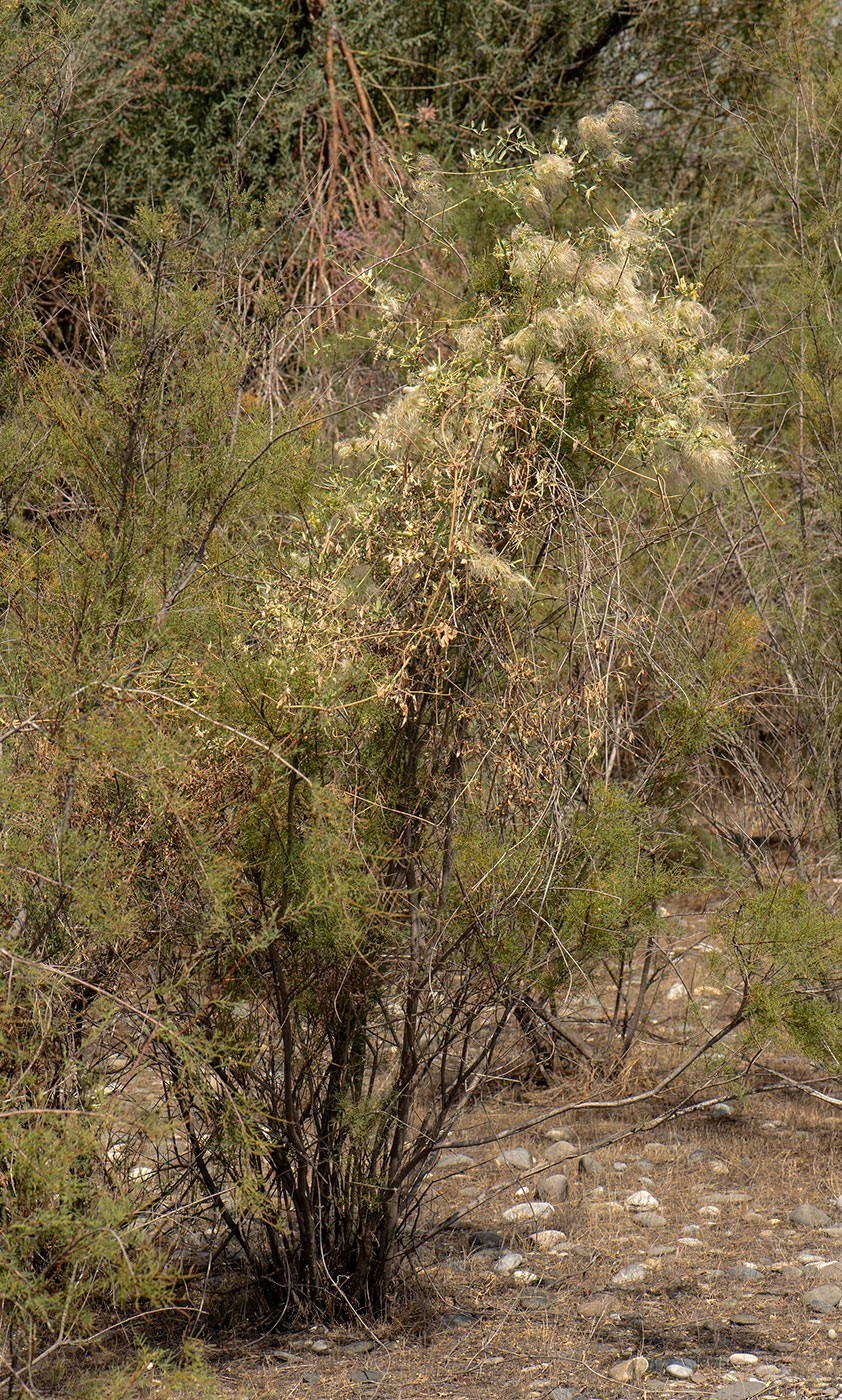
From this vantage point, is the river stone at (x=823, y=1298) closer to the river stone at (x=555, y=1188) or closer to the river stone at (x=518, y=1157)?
the river stone at (x=555, y=1188)

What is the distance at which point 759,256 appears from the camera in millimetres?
7949

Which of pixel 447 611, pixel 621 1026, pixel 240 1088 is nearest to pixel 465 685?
pixel 447 611

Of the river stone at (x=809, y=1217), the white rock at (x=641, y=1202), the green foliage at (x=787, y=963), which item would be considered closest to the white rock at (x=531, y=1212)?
the white rock at (x=641, y=1202)

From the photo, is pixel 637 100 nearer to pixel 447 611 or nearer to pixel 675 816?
pixel 675 816

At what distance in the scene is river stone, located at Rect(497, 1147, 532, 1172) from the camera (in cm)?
520

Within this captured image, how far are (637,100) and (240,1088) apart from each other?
→ 9.41m

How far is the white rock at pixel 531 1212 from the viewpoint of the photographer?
477 cm

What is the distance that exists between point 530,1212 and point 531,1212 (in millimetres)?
13

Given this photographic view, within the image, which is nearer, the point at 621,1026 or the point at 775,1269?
the point at 775,1269

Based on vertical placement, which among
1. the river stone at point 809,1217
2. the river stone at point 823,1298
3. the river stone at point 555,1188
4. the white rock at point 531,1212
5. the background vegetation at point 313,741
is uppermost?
the background vegetation at point 313,741

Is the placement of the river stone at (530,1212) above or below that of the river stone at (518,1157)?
above

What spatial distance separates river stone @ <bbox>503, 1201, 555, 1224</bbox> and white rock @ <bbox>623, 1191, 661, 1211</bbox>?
10.2 inches

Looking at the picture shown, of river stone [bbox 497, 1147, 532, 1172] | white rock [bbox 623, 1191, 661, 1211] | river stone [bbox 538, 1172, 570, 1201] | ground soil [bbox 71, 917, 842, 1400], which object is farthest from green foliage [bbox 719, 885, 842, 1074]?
river stone [bbox 497, 1147, 532, 1172]

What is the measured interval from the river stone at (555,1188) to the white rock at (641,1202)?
0.21 meters
